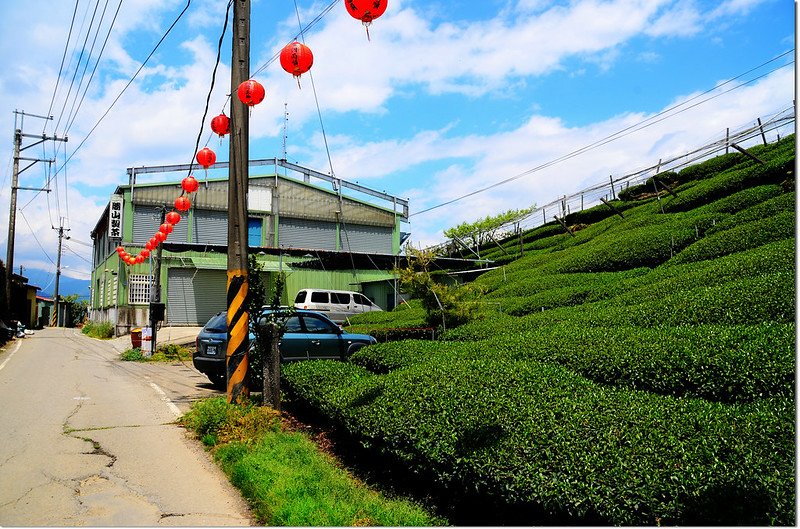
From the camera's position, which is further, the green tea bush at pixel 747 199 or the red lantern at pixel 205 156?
the green tea bush at pixel 747 199

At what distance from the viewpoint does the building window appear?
93.9 ft

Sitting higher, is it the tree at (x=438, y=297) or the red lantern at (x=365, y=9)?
the red lantern at (x=365, y=9)

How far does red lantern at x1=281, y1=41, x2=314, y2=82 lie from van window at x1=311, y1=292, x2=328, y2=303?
1627 centimetres

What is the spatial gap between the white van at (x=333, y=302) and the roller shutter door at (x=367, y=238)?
10327 millimetres

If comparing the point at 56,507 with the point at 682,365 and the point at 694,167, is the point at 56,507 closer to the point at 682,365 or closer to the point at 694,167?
the point at 682,365

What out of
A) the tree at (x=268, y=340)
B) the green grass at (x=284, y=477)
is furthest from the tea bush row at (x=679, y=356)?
the green grass at (x=284, y=477)

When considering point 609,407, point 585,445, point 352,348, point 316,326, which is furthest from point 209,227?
point 585,445

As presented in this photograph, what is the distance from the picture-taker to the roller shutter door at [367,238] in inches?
1377

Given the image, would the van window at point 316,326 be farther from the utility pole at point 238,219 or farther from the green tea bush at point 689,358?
the green tea bush at point 689,358

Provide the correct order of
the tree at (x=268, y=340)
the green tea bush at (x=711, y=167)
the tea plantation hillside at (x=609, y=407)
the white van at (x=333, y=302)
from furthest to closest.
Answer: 1. the green tea bush at (x=711, y=167)
2. the white van at (x=333, y=302)
3. the tree at (x=268, y=340)
4. the tea plantation hillside at (x=609, y=407)

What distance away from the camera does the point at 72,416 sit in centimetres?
864

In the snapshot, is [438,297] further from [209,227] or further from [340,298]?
[209,227]

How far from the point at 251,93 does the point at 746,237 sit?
1056 centimetres

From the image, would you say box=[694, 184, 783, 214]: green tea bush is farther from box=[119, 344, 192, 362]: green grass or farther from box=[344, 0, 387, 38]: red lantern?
box=[119, 344, 192, 362]: green grass
